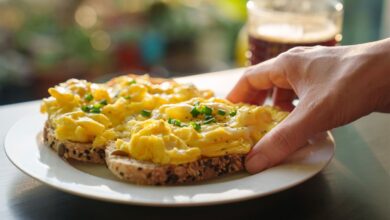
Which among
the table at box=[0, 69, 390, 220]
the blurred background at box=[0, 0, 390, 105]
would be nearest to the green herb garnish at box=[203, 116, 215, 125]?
the table at box=[0, 69, 390, 220]

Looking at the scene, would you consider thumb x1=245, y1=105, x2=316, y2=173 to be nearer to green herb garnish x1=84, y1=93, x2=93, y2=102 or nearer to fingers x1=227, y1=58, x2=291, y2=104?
fingers x1=227, y1=58, x2=291, y2=104

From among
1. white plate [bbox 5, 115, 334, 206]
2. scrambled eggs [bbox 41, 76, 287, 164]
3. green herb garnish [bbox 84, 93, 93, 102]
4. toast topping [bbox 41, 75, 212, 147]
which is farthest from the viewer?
green herb garnish [bbox 84, 93, 93, 102]

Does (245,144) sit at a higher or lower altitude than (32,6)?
higher

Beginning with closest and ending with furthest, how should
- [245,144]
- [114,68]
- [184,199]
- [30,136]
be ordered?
1. [184,199]
2. [245,144]
3. [30,136]
4. [114,68]

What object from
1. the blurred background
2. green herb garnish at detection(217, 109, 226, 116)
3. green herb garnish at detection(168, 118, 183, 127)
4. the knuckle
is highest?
green herb garnish at detection(168, 118, 183, 127)

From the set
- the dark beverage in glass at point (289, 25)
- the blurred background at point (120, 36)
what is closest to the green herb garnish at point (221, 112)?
the dark beverage in glass at point (289, 25)

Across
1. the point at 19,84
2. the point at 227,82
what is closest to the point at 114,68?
the point at 19,84

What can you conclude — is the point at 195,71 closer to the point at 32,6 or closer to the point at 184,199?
the point at 32,6
